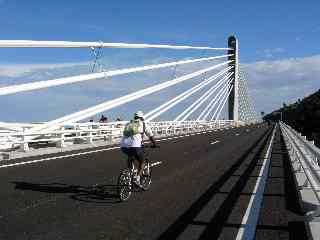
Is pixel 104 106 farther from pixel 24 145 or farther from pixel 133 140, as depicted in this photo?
pixel 133 140

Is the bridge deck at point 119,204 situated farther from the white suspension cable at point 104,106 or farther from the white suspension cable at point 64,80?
the white suspension cable at point 104,106

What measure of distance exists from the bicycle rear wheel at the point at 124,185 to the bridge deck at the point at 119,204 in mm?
152

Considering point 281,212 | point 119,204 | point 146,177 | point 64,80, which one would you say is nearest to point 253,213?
point 281,212

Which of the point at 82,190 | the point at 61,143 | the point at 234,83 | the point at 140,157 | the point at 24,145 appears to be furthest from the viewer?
the point at 234,83

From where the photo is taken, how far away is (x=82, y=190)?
35.3 feet

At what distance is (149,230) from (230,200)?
9.05 ft

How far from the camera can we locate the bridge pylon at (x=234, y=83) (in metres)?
73.2

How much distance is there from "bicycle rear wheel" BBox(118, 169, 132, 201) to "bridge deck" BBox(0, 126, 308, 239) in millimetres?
152

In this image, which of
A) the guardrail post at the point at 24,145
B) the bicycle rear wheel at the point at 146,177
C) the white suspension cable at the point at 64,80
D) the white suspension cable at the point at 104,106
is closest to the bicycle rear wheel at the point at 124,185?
the bicycle rear wheel at the point at 146,177

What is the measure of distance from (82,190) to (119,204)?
1.71m

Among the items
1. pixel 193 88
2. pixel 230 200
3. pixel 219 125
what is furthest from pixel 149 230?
pixel 219 125

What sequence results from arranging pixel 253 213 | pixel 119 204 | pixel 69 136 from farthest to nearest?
pixel 69 136
pixel 119 204
pixel 253 213

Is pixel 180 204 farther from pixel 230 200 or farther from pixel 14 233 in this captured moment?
pixel 14 233

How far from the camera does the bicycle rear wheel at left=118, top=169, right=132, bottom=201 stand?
373 inches
